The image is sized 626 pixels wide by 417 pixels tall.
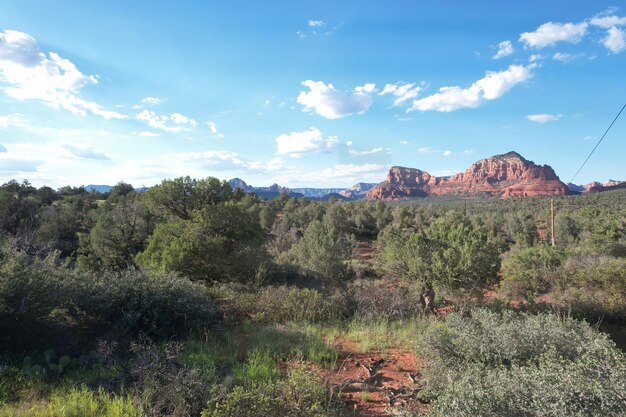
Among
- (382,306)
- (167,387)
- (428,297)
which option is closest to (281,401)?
(167,387)

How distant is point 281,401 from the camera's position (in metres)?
3.39

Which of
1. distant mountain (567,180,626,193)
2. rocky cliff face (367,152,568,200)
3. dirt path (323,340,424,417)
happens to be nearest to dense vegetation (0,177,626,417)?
dirt path (323,340,424,417)

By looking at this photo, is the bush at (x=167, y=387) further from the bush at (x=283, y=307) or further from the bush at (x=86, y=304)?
the bush at (x=283, y=307)

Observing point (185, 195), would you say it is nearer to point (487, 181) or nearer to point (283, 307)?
point (283, 307)

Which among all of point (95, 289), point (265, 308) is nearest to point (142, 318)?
point (95, 289)

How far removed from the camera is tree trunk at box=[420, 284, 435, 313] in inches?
406

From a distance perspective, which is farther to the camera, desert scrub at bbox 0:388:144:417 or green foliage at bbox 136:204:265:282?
green foliage at bbox 136:204:265:282

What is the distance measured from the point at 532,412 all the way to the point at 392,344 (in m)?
3.74

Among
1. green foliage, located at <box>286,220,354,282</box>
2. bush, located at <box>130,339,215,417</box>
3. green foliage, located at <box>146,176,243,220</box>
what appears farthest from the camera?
green foliage, located at <box>286,220,354,282</box>

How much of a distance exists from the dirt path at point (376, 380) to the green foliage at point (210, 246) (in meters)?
7.39

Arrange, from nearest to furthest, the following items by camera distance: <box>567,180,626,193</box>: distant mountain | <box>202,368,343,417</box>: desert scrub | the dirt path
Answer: <box>202,368,343,417</box>: desert scrub → the dirt path → <box>567,180,626,193</box>: distant mountain

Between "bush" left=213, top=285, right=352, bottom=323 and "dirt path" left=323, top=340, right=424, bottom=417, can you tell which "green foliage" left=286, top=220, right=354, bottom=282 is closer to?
"bush" left=213, top=285, right=352, bottom=323

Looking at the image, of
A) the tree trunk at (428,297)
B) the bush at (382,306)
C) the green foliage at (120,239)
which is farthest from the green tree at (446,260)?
the green foliage at (120,239)

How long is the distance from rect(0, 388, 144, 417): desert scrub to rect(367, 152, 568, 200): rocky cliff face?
12232 centimetres
